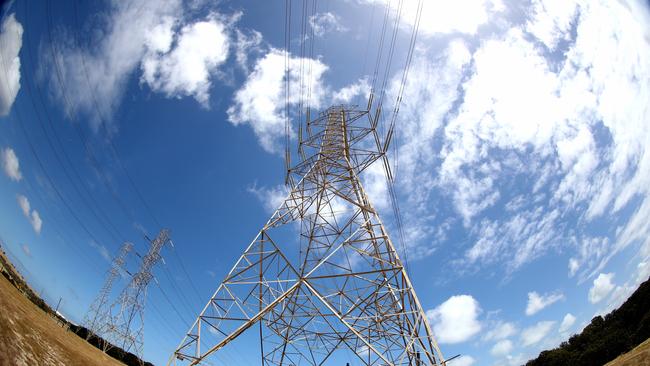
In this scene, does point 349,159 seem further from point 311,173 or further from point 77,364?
point 77,364

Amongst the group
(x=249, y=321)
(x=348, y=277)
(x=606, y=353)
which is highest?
(x=606, y=353)

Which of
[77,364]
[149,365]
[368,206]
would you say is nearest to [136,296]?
[149,365]

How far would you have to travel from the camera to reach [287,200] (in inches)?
615

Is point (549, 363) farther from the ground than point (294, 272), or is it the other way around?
point (549, 363)

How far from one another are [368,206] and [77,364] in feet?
40.1

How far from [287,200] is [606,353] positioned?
44.3 m

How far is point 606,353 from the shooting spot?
1378 inches

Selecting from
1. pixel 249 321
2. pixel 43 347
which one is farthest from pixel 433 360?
pixel 43 347

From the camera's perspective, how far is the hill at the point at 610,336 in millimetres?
32688

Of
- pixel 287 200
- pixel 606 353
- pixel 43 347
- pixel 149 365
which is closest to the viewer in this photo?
pixel 43 347

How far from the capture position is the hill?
32.7m

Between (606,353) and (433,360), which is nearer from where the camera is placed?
(433,360)

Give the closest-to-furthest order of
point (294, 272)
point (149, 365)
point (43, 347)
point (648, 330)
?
point (43, 347), point (294, 272), point (648, 330), point (149, 365)

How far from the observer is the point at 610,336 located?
36438mm
